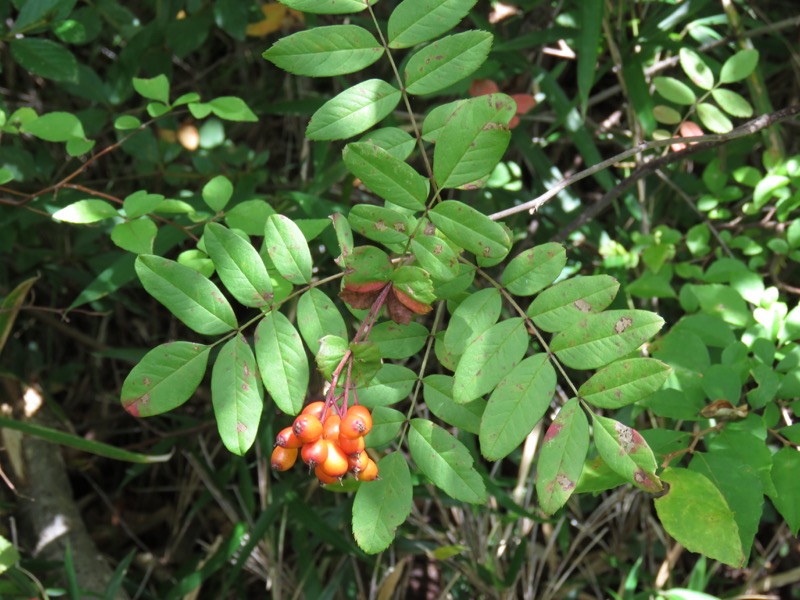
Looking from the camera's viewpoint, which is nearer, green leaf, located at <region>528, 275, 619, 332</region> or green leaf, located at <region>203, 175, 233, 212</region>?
green leaf, located at <region>528, 275, 619, 332</region>

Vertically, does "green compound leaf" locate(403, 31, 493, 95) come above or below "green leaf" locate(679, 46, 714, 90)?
above

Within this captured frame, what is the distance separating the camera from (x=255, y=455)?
2236mm

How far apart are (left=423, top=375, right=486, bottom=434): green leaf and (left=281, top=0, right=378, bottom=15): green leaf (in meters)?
0.54

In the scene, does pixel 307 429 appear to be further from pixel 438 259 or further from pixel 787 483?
pixel 787 483

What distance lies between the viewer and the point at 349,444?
3.08 feet

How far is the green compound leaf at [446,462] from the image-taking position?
1.05m

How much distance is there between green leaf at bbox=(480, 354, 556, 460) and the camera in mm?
986

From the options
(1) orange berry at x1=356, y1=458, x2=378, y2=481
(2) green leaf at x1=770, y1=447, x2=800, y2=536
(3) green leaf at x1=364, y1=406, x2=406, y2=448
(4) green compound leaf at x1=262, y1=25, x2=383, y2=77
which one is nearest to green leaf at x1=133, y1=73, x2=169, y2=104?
(4) green compound leaf at x1=262, y1=25, x2=383, y2=77

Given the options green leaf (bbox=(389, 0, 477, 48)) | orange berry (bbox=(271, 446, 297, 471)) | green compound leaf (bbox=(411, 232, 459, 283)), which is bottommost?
orange berry (bbox=(271, 446, 297, 471))

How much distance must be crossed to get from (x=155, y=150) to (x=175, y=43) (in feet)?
0.93

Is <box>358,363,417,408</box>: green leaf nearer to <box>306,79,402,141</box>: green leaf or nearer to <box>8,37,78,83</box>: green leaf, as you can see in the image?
<box>306,79,402,141</box>: green leaf

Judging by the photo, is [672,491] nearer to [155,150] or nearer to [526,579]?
[526,579]

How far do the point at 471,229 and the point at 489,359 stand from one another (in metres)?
0.17

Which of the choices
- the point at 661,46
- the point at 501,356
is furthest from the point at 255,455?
the point at 661,46
